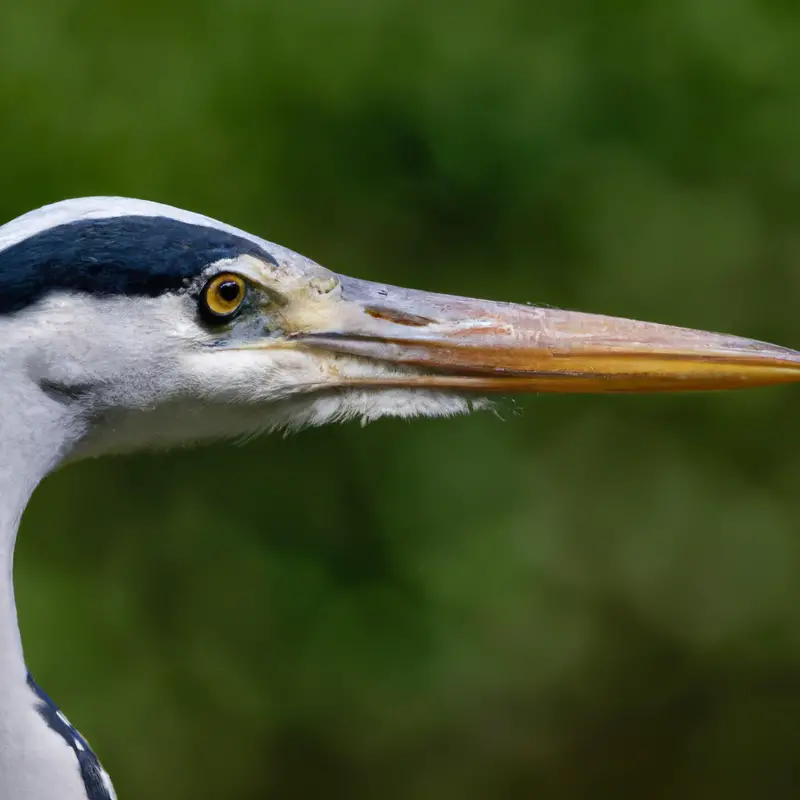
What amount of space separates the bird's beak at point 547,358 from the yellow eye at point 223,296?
0.16 m

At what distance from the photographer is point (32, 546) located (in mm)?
3262

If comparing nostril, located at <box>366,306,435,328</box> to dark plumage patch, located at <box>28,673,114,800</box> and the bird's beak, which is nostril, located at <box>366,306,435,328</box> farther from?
dark plumage patch, located at <box>28,673,114,800</box>

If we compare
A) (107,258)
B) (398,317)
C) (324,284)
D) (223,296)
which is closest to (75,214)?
(107,258)

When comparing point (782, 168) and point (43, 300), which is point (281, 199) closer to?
point (782, 168)

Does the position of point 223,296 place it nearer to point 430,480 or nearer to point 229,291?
point 229,291

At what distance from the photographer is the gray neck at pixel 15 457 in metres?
1.30

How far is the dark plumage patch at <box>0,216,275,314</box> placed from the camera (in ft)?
4.42

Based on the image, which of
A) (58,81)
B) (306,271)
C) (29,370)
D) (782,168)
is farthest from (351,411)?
(782,168)

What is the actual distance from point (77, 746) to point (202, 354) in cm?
47

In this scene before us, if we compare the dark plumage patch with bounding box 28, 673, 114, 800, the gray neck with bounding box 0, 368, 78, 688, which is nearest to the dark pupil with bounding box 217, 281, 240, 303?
the gray neck with bounding box 0, 368, 78, 688

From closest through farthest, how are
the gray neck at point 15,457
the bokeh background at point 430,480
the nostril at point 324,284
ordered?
the gray neck at point 15,457 → the nostril at point 324,284 → the bokeh background at point 430,480

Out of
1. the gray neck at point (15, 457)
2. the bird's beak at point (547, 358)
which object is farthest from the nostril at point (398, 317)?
the gray neck at point (15, 457)

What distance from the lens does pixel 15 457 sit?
1.33 meters

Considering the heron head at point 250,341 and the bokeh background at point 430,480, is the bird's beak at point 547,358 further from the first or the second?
the bokeh background at point 430,480
